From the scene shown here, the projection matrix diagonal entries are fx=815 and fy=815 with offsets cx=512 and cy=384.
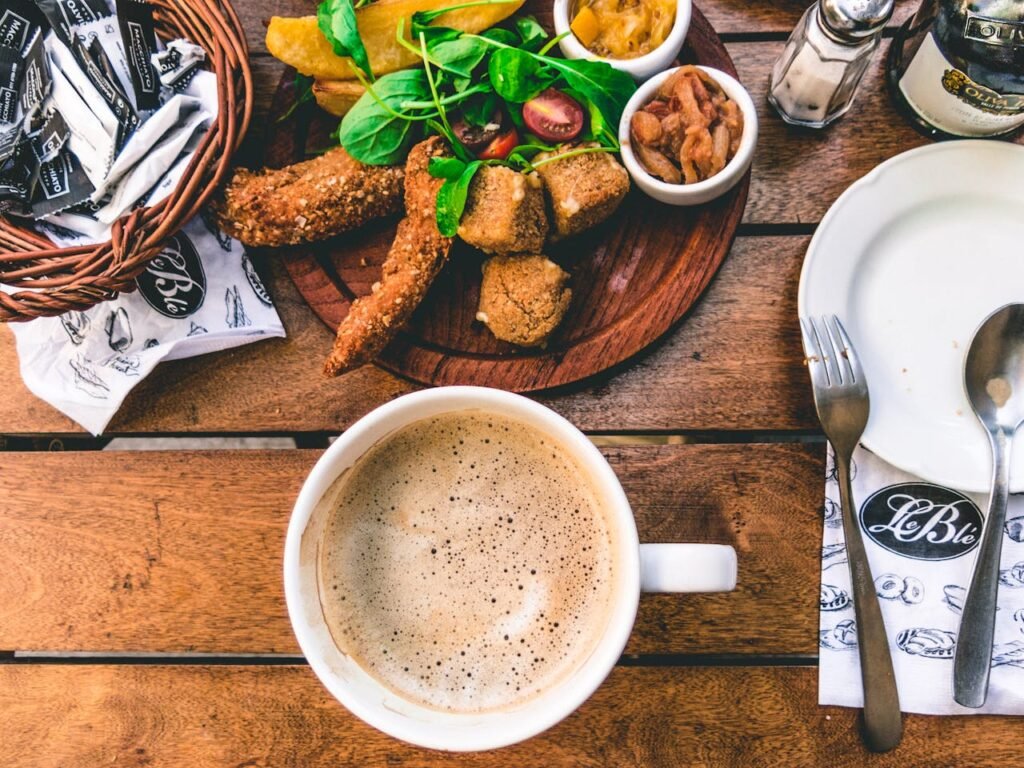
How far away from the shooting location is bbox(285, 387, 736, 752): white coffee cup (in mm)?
893

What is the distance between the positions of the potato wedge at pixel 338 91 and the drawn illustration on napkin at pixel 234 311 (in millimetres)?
306

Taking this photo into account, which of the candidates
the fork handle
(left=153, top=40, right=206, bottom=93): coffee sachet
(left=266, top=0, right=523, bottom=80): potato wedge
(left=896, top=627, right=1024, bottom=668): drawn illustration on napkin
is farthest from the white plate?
(left=153, top=40, right=206, bottom=93): coffee sachet

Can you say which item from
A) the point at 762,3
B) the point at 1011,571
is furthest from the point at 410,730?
the point at 762,3

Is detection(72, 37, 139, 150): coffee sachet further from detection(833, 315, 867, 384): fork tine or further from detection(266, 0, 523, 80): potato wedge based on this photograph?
detection(833, 315, 867, 384): fork tine

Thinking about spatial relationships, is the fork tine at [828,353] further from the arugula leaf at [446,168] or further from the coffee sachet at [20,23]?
the coffee sachet at [20,23]

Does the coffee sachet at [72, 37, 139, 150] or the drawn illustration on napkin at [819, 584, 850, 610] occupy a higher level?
the coffee sachet at [72, 37, 139, 150]

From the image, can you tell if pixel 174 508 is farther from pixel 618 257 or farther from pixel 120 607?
pixel 618 257

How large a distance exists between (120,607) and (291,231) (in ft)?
2.03

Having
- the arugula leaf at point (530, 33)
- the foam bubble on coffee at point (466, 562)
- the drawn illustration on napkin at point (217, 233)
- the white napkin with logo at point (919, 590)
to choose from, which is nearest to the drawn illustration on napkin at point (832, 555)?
the white napkin with logo at point (919, 590)

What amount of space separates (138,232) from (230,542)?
461mm

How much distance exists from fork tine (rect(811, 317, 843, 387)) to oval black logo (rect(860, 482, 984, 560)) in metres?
0.18

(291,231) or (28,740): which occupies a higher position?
(291,231)

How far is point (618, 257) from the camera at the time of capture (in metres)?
1.16

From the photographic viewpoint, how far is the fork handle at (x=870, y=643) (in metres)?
1.08
